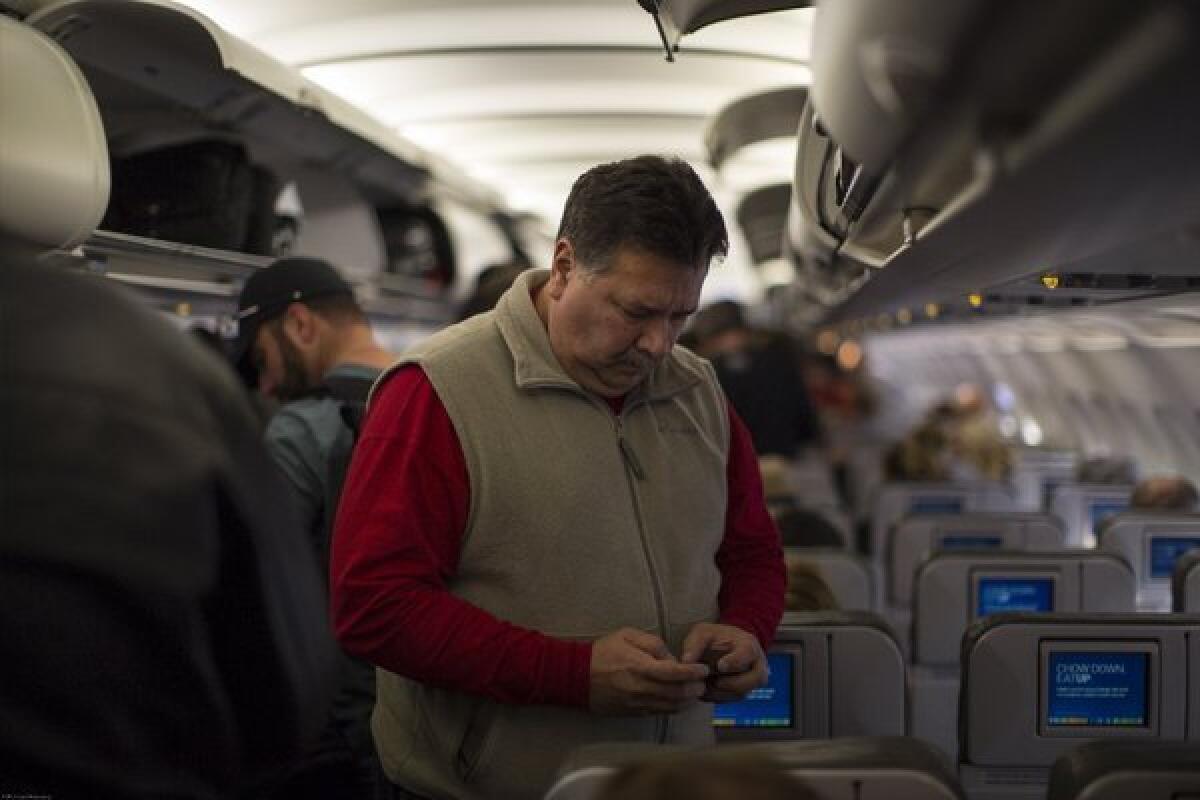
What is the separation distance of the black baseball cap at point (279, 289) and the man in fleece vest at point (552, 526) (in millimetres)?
1319

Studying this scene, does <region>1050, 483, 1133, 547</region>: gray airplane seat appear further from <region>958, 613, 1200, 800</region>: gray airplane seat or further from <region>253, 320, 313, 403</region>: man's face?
<region>253, 320, 313, 403</region>: man's face

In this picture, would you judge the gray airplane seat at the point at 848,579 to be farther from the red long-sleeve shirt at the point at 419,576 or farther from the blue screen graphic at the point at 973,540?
the red long-sleeve shirt at the point at 419,576

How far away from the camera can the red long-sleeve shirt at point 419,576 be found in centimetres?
258

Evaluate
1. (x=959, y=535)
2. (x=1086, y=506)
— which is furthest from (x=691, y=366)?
(x=1086, y=506)

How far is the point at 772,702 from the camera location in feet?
11.9

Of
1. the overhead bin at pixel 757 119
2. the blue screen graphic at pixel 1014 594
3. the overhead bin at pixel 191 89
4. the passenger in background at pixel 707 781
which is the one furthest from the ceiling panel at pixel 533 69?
the passenger in background at pixel 707 781

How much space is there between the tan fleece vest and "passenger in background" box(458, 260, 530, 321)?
1.86 meters

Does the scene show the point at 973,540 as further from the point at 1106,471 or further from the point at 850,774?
the point at 850,774

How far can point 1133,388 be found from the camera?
13125mm

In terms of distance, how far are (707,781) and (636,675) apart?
3.45ft

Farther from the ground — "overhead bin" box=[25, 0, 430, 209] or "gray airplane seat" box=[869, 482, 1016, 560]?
"overhead bin" box=[25, 0, 430, 209]

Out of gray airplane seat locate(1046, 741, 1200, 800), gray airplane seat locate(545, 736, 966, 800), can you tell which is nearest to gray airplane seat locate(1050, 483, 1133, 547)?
gray airplane seat locate(1046, 741, 1200, 800)

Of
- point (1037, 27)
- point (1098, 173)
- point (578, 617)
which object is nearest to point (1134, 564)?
point (578, 617)

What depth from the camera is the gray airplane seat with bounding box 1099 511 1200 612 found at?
5.84 metres
